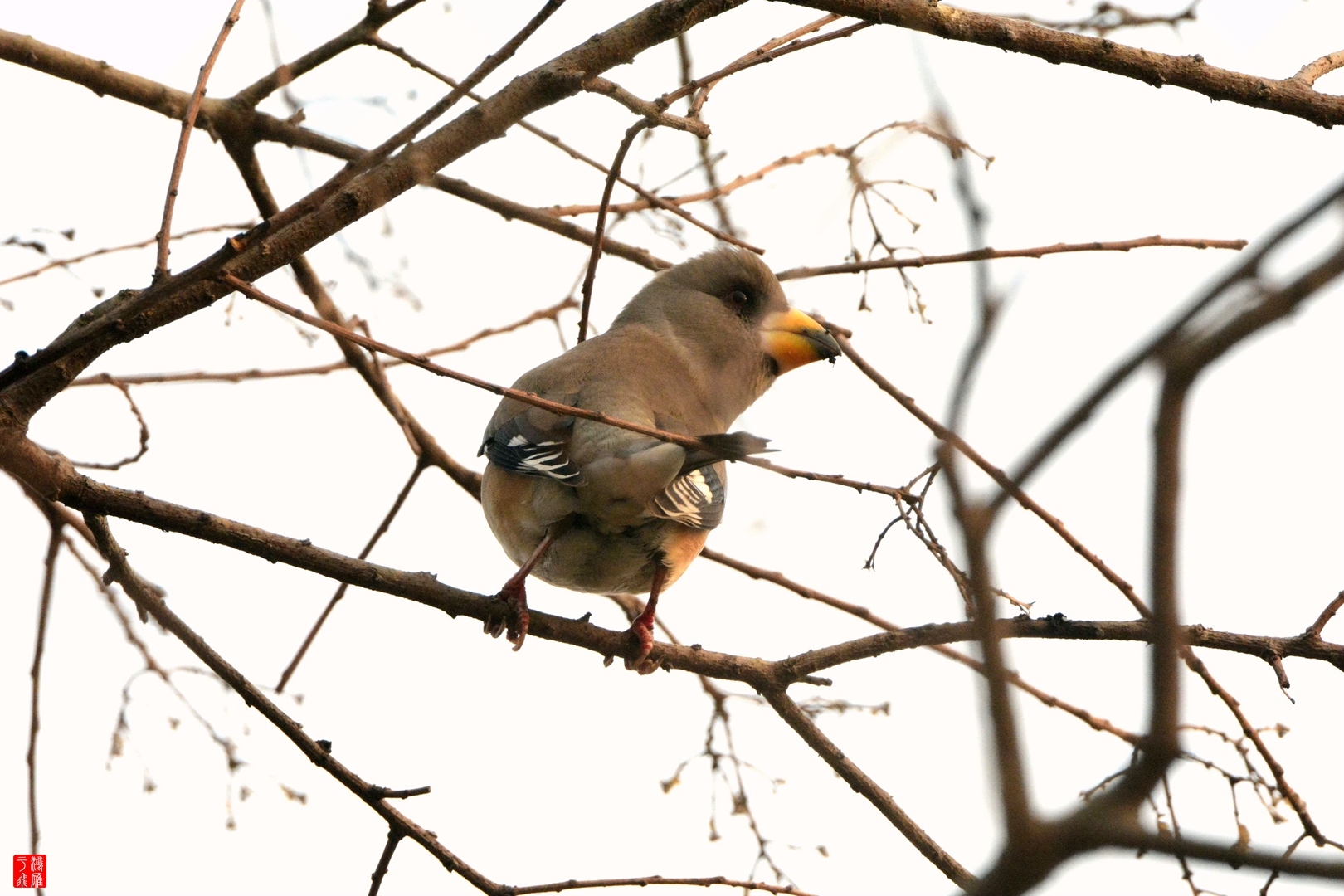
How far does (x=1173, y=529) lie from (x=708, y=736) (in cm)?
421

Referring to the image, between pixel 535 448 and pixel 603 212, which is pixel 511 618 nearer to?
pixel 535 448

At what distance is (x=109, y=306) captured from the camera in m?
3.47

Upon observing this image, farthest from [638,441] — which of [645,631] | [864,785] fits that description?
[864,785]

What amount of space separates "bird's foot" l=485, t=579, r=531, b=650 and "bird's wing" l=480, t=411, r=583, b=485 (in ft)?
1.39

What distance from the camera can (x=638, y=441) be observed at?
432 centimetres

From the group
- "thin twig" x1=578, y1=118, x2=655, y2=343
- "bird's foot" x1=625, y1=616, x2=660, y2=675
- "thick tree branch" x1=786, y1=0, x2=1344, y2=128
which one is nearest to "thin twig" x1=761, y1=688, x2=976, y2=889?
"bird's foot" x1=625, y1=616, x2=660, y2=675

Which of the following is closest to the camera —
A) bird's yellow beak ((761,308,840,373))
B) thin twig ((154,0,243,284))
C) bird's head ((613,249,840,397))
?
thin twig ((154,0,243,284))

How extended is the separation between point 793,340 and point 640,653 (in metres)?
1.89

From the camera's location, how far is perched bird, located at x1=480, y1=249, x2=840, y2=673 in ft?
14.2

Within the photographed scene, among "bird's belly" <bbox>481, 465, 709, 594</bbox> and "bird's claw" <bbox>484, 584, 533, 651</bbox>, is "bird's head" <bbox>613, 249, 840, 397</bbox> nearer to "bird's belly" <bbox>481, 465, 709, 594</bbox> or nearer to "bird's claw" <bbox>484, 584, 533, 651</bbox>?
"bird's belly" <bbox>481, 465, 709, 594</bbox>

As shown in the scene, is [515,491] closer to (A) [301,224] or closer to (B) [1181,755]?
(A) [301,224]

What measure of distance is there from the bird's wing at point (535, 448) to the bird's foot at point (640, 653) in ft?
1.82

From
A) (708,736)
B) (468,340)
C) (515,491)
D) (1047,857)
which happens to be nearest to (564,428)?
(515,491)

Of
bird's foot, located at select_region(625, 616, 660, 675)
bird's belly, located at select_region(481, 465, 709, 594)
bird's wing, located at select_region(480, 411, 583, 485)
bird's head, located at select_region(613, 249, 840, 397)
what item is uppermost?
bird's head, located at select_region(613, 249, 840, 397)
